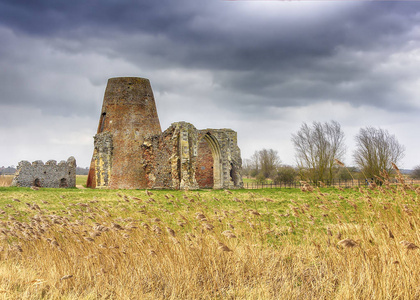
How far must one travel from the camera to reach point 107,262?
5.54 metres

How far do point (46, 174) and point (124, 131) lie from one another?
8406mm

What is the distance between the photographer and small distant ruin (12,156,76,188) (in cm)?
2847

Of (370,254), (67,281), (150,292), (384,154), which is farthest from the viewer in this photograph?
(384,154)

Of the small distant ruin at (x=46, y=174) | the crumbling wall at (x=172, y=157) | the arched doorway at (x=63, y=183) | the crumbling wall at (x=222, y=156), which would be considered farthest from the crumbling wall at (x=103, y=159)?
the crumbling wall at (x=222, y=156)

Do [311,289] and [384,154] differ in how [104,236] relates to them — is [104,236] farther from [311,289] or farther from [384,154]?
[384,154]

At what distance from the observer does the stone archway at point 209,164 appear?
29234 mm

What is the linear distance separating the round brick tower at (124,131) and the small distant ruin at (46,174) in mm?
4796

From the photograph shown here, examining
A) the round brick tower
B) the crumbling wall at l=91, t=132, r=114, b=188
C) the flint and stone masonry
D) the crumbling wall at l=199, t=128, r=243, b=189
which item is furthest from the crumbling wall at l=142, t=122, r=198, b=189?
the crumbling wall at l=199, t=128, r=243, b=189

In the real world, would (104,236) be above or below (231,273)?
above

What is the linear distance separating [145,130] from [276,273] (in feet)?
74.5

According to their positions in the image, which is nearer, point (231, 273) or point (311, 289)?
point (311, 289)

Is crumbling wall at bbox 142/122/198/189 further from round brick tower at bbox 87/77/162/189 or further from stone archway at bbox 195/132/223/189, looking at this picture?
stone archway at bbox 195/132/223/189

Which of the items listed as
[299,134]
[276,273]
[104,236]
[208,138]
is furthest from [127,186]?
[276,273]

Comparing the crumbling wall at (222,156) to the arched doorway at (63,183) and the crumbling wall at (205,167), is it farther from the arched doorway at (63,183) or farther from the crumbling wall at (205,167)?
the arched doorway at (63,183)
